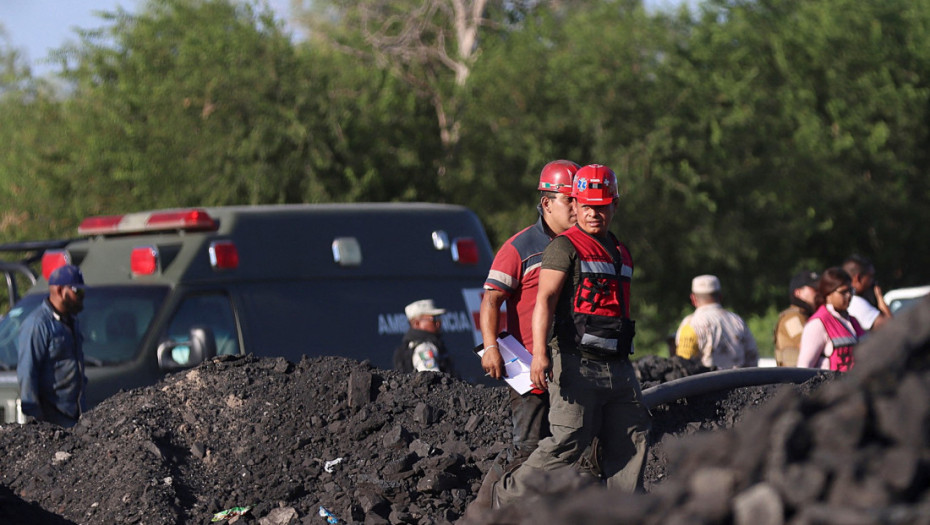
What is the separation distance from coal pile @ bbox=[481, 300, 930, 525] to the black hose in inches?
147

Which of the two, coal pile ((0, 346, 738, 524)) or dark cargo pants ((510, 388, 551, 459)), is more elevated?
dark cargo pants ((510, 388, 551, 459))

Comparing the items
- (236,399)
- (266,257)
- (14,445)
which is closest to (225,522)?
(236,399)

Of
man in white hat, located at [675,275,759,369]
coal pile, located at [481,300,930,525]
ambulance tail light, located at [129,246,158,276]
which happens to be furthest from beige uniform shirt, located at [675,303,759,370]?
coal pile, located at [481,300,930,525]

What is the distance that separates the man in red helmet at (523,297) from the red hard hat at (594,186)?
0.34 meters

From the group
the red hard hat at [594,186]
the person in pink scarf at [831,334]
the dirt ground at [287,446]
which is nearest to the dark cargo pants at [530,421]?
the dirt ground at [287,446]

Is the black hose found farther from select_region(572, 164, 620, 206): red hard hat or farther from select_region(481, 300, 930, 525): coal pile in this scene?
select_region(481, 300, 930, 525): coal pile

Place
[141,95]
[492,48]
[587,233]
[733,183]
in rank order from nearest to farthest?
1. [587,233]
2. [141,95]
3. [733,183]
4. [492,48]

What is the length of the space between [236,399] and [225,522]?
1.18m

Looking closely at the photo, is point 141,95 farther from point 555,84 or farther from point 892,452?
point 892,452

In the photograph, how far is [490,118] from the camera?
24531 millimetres

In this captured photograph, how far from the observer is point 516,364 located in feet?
18.3

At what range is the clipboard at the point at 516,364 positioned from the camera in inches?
219

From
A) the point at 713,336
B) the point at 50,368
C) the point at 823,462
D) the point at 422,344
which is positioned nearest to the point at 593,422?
the point at 823,462

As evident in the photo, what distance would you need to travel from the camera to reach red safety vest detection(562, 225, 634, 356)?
5.31 metres
